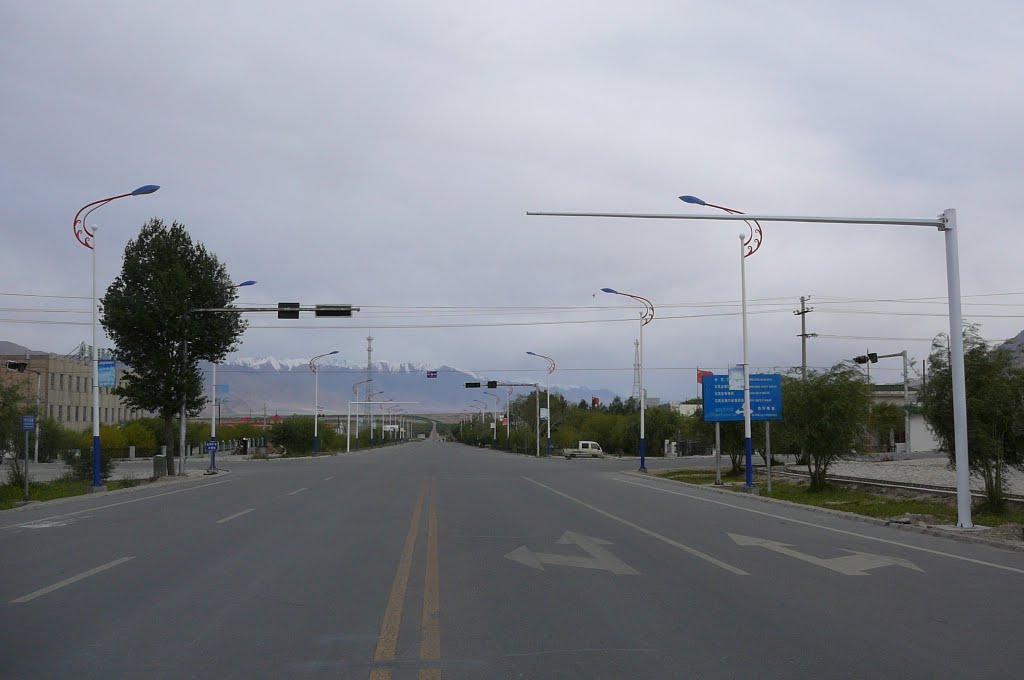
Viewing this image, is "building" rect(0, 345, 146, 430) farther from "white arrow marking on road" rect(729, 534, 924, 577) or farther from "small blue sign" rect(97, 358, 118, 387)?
"white arrow marking on road" rect(729, 534, 924, 577)

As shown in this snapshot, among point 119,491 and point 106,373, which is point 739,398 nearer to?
point 119,491

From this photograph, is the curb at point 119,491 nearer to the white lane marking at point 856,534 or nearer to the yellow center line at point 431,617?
the yellow center line at point 431,617

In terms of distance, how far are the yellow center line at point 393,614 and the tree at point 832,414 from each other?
56.8ft

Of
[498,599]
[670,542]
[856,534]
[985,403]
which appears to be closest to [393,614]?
[498,599]

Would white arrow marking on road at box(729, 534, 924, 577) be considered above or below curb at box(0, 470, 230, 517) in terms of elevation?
above

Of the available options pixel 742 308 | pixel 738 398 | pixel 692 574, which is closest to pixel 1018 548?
pixel 692 574

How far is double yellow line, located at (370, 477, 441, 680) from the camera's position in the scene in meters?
7.24

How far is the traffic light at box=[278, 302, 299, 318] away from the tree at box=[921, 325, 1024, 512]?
22.8m

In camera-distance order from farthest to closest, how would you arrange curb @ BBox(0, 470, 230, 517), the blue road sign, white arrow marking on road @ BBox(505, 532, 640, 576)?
the blue road sign, curb @ BBox(0, 470, 230, 517), white arrow marking on road @ BBox(505, 532, 640, 576)

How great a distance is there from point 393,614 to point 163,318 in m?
33.9

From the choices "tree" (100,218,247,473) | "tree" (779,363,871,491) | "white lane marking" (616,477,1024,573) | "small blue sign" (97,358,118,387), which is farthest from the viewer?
"tree" (100,218,247,473)

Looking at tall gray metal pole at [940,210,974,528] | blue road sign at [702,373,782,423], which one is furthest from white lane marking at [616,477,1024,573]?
blue road sign at [702,373,782,423]

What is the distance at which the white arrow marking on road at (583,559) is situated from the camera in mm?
12471

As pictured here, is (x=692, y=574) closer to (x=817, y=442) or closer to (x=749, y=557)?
(x=749, y=557)
